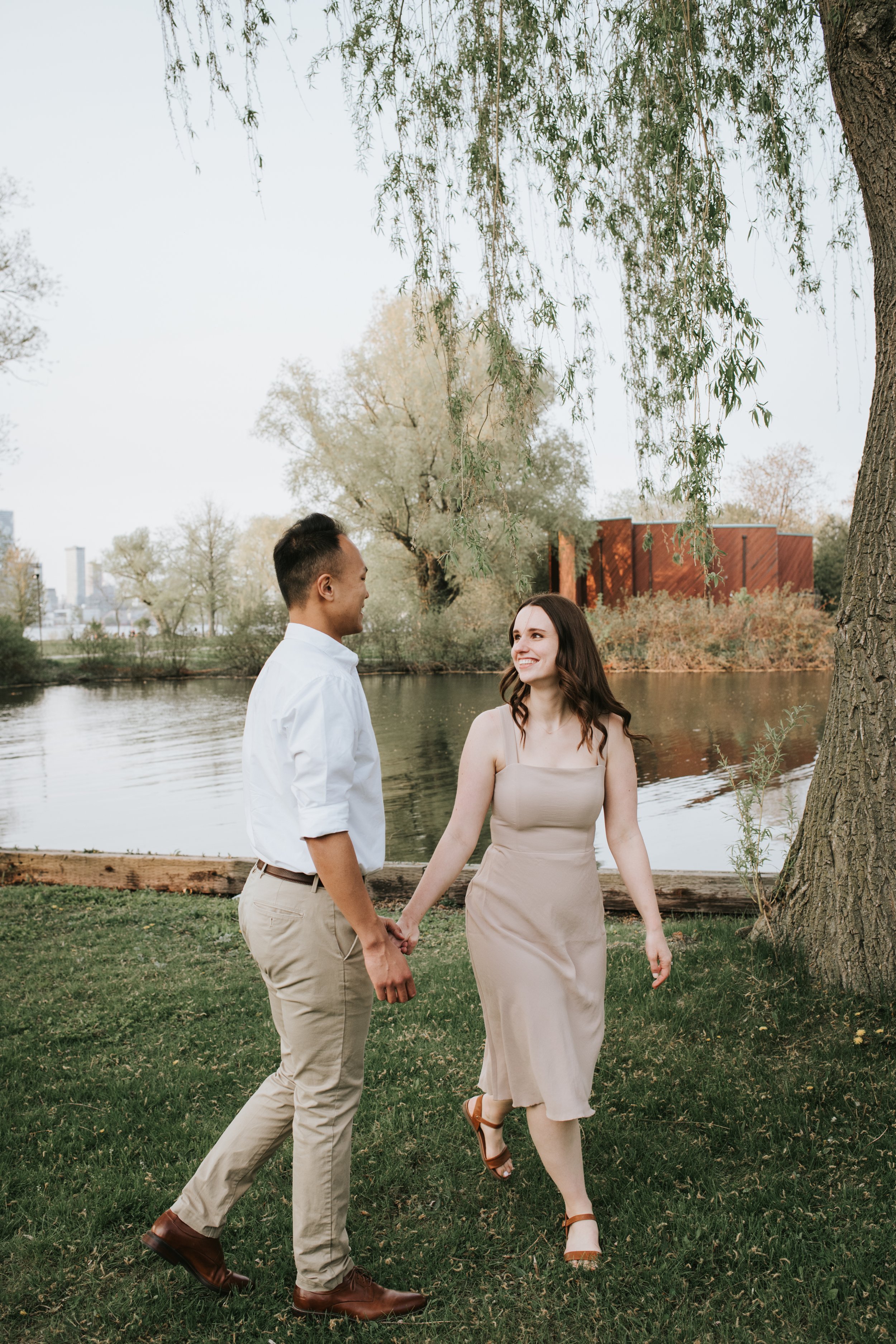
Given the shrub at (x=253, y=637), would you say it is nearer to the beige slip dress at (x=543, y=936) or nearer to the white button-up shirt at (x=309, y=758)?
the beige slip dress at (x=543, y=936)

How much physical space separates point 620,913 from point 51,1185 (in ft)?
13.2

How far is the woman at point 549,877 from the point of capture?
105 inches

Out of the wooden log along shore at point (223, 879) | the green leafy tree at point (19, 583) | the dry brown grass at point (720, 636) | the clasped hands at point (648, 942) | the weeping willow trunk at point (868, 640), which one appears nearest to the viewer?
the clasped hands at point (648, 942)

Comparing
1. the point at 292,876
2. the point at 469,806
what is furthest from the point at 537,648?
the point at 292,876

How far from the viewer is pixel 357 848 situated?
7.82ft

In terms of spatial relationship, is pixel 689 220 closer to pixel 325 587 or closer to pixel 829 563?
pixel 325 587

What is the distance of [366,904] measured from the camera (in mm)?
2225

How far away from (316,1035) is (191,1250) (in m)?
0.77

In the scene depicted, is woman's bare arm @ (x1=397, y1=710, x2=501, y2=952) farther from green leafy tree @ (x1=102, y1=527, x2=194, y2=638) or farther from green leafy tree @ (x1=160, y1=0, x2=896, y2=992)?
green leafy tree @ (x1=102, y1=527, x2=194, y2=638)

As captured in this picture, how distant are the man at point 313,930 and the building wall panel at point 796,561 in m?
34.0

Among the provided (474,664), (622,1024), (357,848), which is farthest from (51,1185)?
(474,664)

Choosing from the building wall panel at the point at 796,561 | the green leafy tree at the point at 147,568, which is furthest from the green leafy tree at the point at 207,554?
the building wall panel at the point at 796,561

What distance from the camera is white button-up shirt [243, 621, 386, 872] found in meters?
2.20

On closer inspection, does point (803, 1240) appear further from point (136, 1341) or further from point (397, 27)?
point (397, 27)
